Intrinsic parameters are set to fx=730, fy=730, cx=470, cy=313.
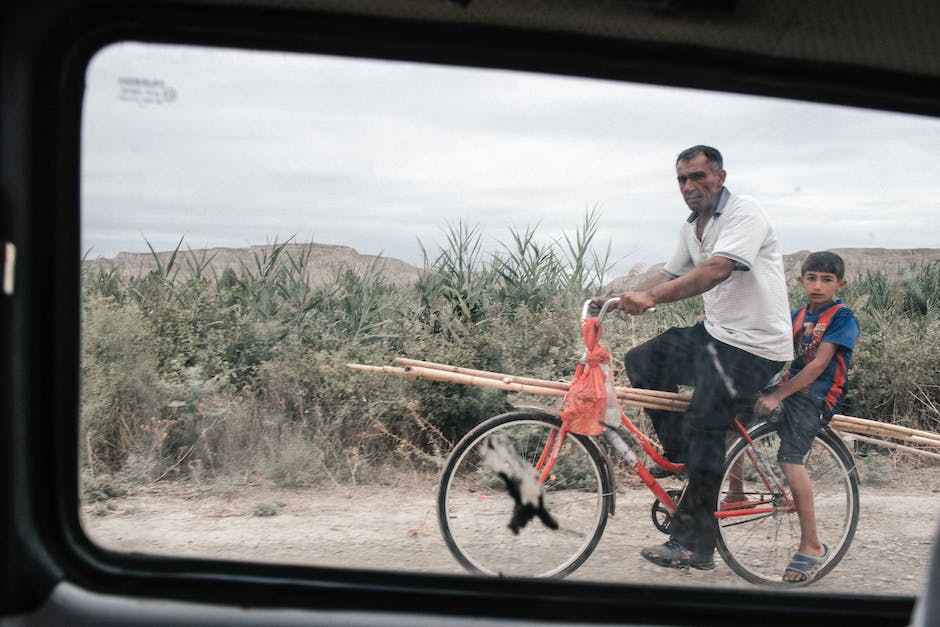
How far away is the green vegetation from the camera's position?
12.6 ft

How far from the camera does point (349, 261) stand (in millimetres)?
4527

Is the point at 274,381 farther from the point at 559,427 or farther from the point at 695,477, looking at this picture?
the point at 695,477

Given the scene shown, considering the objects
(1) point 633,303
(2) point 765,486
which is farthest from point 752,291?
(2) point 765,486

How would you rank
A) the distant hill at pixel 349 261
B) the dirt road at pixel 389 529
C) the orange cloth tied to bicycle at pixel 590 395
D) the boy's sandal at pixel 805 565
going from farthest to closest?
1. the distant hill at pixel 349 261
2. the orange cloth tied to bicycle at pixel 590 395
3. the boy's sandal at pixel 805 565
4. the dirt road at pixel 389 529

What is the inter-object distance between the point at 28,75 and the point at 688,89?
1.85 meters

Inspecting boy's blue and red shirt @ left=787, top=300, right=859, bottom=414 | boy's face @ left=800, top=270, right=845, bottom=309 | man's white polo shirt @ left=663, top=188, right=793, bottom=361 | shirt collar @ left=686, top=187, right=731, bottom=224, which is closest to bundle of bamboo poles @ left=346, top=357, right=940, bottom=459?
boy's blue and red shirt @ left=787, top=300, right=859, bottom=414

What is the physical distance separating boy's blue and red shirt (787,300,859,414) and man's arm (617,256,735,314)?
1.71 ft

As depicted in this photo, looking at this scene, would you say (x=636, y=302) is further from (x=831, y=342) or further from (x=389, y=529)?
(x=389, y=529)

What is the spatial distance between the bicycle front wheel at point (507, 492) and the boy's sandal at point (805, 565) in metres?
0.89

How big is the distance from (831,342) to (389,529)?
2.28 metres

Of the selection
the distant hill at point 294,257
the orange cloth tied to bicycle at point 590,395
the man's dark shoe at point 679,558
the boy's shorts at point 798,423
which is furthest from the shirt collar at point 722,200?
the distant hill at point 294,257

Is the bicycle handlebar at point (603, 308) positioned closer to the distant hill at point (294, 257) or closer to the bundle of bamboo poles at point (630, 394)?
the bundle of bamboo poles at point (630, 394)

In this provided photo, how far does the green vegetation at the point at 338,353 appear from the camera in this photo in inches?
151

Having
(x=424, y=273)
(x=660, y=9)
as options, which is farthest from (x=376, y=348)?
(x=660, y=9)
